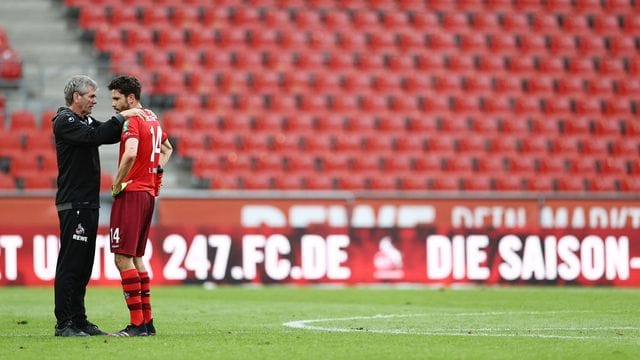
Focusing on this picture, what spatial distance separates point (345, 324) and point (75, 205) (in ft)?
8.62

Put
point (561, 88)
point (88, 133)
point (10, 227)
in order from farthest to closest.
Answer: point (561, 88)
point (10, 227)
point (88, 133)

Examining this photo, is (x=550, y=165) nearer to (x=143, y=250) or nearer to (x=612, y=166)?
(x=612, y=166)

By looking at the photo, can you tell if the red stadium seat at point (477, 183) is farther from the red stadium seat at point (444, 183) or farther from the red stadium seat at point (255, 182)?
the red stadium seat at point (255, 182)

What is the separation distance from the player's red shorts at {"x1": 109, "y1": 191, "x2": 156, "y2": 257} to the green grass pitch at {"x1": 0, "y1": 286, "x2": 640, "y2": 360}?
654 mm

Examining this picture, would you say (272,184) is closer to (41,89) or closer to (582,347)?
(41,89)

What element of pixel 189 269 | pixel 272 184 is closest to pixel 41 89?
pixel 272 184

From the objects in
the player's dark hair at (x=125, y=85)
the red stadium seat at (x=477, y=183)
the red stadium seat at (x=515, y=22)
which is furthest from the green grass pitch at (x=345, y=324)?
the red stadium seat at (x=515, y=22)

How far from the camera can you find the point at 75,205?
9.51 m

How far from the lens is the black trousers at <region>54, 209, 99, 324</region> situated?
374 inches

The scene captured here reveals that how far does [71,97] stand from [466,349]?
11.1 ft

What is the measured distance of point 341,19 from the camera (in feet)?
82.6

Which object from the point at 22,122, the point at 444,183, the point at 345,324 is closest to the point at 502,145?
the point at 444,183

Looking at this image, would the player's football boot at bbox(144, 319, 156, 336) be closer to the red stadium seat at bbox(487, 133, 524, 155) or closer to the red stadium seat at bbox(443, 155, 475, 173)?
the red stadium seat at bbox(443, 155, 475, 173)

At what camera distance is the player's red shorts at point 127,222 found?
9336 millimetres
